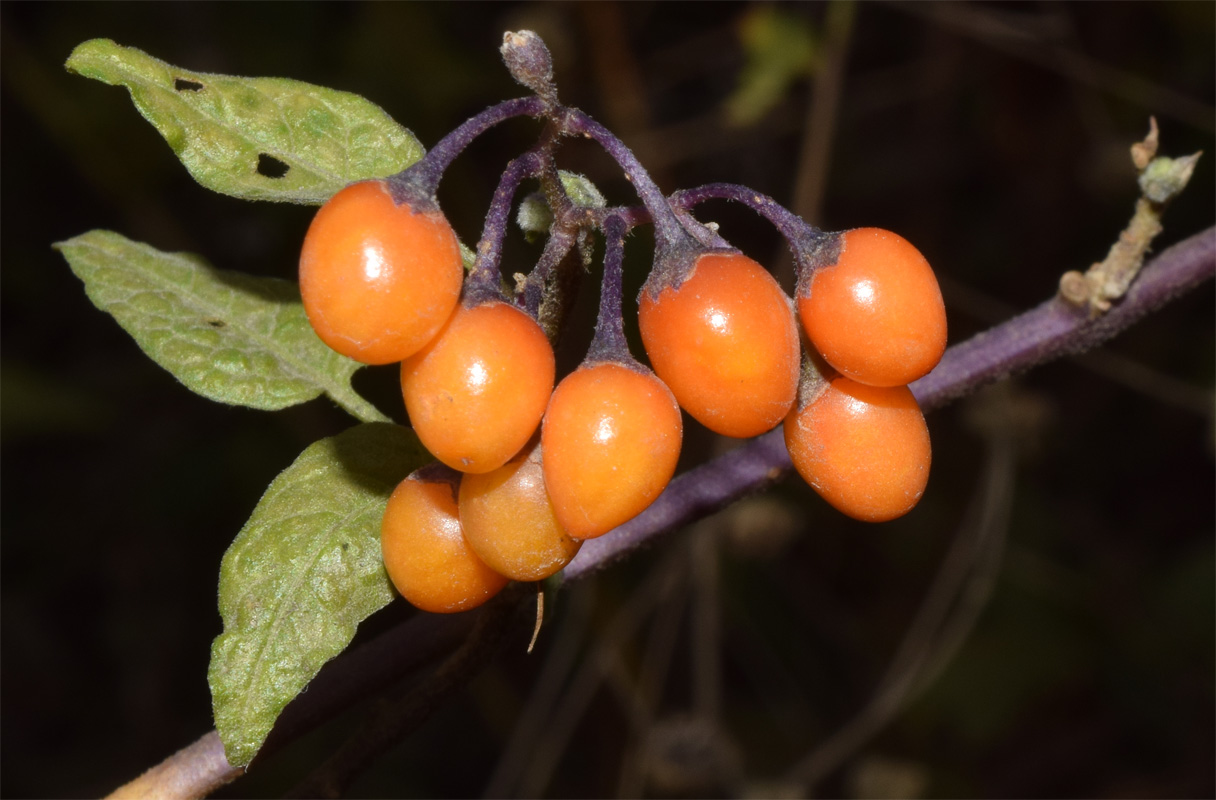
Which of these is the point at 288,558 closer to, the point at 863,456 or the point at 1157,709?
the point at 863,456

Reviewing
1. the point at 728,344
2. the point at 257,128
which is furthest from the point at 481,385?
the point at 257,128

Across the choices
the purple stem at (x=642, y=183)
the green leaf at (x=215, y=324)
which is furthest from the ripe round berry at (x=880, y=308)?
the green leaf at (x=215, y=324)

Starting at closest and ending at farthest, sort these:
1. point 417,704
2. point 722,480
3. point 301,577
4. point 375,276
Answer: point 375,276, point 301,577, point 417,704, point 722,480

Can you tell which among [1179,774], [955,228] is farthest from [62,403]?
[1179,774]

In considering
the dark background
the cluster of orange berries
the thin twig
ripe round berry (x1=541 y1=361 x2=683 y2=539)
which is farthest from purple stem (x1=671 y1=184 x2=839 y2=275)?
the dark background

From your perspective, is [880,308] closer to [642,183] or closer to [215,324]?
[642,183]

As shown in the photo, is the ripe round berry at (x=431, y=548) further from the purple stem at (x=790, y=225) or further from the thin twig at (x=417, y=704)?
the purple stem at (x=790, y=225)
